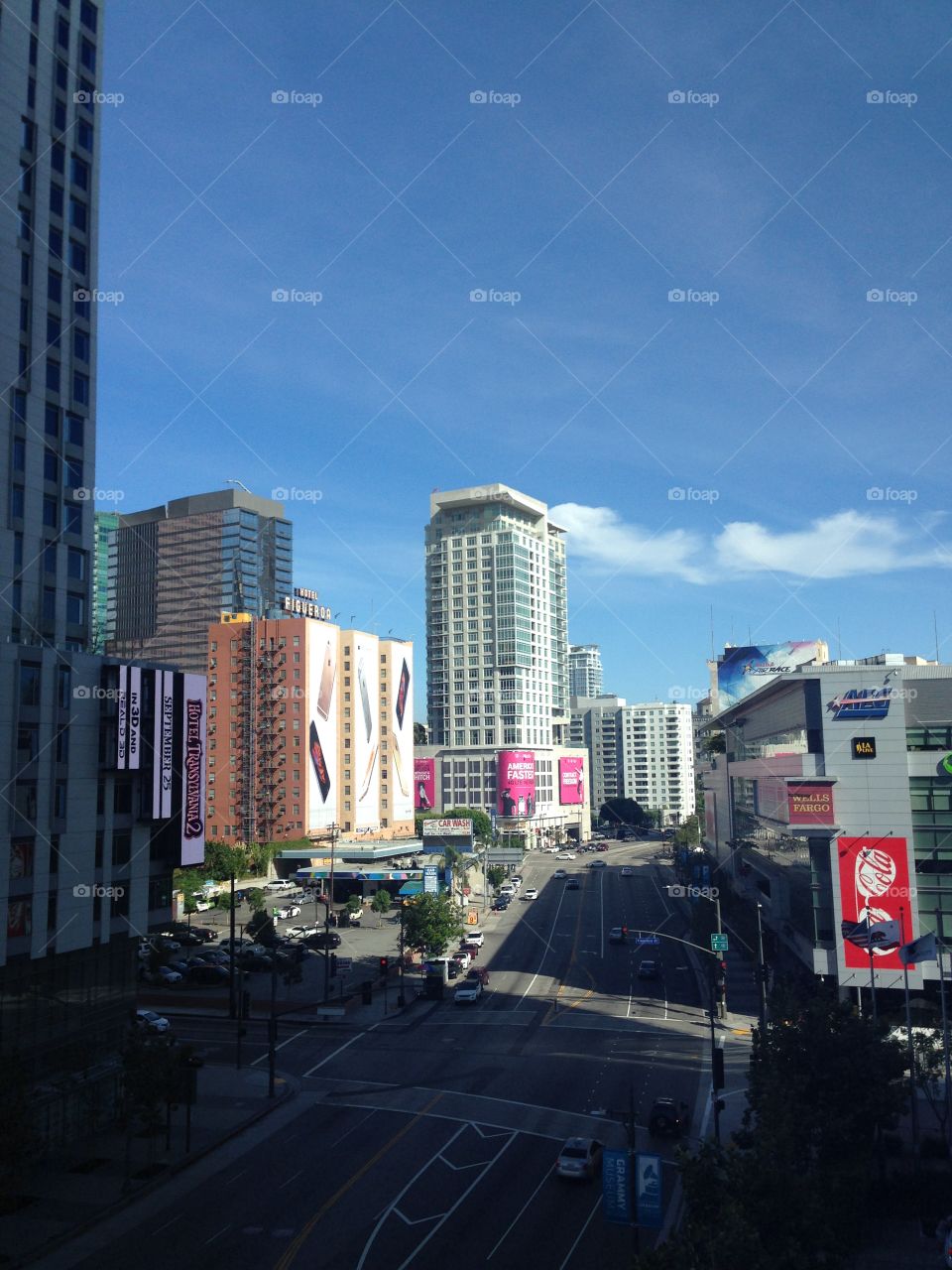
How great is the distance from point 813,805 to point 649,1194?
3792 centimetres

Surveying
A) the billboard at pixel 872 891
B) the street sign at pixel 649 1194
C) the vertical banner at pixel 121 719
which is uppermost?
the vertical banner at pixel 121 719

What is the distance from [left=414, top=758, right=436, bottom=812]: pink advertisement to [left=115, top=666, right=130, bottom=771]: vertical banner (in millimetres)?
154200

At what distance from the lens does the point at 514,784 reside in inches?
7500

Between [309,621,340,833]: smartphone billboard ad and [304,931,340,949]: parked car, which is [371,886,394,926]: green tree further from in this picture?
[309,621,340,833]: smartphone billboard ad

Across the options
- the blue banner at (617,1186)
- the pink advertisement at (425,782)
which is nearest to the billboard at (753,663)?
the pink advertisement at (425,782)

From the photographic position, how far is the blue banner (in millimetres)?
26058

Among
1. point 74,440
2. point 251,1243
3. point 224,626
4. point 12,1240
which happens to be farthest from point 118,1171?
point 224,626

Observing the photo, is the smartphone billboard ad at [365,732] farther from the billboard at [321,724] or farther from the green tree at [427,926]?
the green tree at [427,926]

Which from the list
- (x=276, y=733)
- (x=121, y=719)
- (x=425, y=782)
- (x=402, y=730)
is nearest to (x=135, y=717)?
(x=121, y=719)

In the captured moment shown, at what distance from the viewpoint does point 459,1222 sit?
3139 centimetres

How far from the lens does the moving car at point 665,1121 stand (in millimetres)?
39594

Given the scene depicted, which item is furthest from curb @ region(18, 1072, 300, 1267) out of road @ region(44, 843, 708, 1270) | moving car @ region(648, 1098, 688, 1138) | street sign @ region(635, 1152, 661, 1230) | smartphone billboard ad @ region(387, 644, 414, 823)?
smartphone billboard ad @ region(387, 644, 414, 823)

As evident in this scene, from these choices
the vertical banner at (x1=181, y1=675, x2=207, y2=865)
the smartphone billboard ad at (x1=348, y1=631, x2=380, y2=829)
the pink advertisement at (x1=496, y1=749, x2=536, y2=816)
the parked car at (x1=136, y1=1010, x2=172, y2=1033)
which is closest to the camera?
the vertical banner at (x1=181, y1=675, x2=207, y2=865)

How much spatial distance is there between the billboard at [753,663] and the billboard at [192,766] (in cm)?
10004
